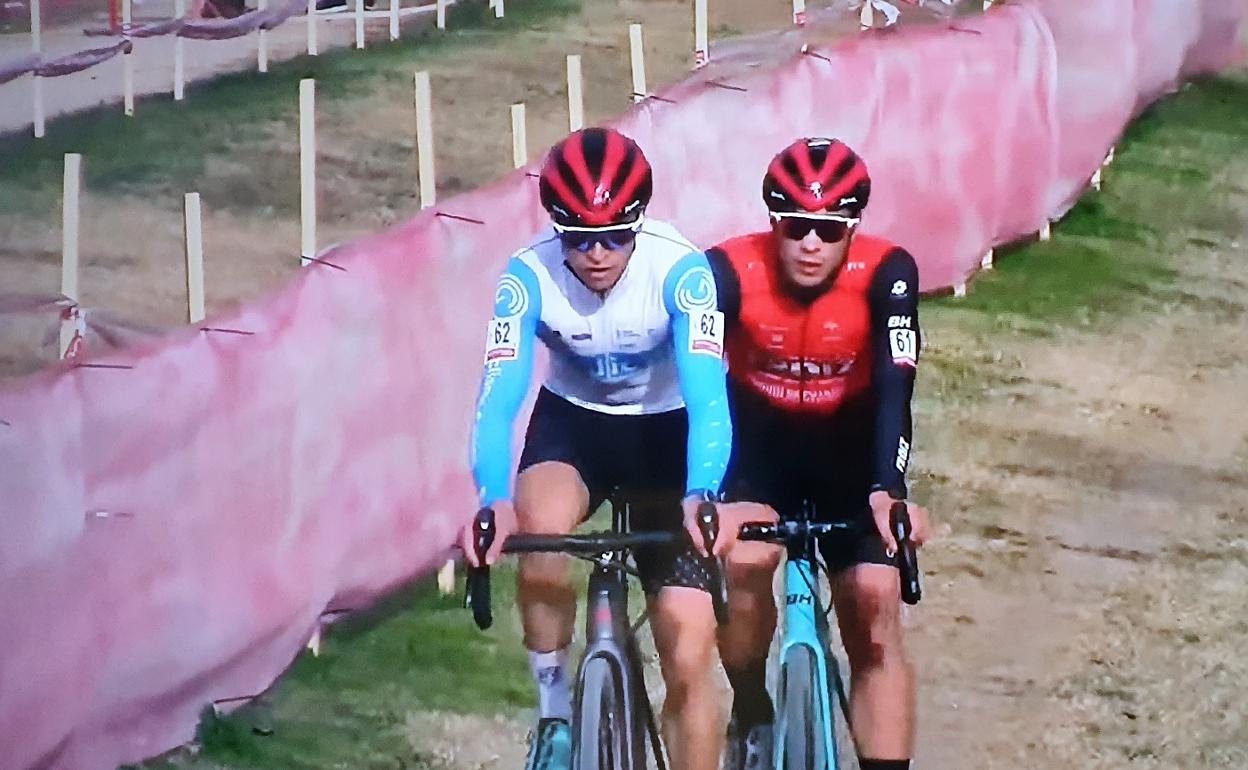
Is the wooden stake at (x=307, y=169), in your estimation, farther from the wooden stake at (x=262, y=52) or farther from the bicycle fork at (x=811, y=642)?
the bicycle fork at (x=811, y=642)

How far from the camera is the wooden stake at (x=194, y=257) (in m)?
2.33

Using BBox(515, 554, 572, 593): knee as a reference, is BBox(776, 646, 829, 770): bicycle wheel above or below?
below

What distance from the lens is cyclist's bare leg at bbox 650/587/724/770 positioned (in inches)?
80.6

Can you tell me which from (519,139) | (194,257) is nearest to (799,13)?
(519,139)

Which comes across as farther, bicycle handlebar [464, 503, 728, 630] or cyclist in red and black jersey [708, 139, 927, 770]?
cyclist in red and black jersey [708, 139, 927, 770]

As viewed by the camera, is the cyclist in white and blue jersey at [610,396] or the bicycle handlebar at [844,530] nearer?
the bicycle handlebar at [844,530]

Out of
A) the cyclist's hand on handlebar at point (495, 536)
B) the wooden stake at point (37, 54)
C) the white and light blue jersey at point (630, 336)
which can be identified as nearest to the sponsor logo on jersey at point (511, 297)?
the white and light blue jersey at point (630, 336)

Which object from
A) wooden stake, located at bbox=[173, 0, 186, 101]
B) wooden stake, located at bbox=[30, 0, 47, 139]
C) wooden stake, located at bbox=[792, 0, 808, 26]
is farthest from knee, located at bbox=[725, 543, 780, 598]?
wooden stake, located at bbox=[30, 0, 47, 139]

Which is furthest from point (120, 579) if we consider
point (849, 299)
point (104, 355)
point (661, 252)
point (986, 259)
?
point (986, 259)

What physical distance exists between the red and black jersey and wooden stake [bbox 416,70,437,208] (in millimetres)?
471

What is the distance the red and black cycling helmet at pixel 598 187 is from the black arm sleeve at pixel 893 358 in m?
0.35

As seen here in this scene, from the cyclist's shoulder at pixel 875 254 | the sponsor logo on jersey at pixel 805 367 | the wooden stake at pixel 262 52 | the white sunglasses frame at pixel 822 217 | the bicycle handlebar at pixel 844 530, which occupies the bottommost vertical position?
the bicycle handlebar at pixel 844 530

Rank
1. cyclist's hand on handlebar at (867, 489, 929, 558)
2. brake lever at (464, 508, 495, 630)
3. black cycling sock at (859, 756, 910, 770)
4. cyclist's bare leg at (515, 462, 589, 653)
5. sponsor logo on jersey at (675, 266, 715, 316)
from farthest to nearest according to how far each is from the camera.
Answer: black cycling sock at (859, 756, 910, 770), sponsor logo on jersey at (675, 266, 715, 316), cyclist's bare leg at (515, 462, 589, 653), cyclist's hand on handlebar at (867, 489, 929, 558), brake lever at (464, 508, 495, 630)

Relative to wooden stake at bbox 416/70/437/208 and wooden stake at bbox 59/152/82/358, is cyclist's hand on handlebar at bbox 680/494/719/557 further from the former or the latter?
wooden stake at bbox 59/152/82/358
